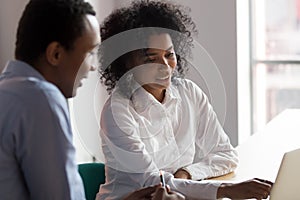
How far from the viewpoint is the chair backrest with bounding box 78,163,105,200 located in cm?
207

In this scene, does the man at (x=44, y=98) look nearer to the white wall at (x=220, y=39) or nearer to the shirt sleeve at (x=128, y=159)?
the shirt sleeve at (x=128, y=159)

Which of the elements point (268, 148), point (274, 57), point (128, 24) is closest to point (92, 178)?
point (128, 24)

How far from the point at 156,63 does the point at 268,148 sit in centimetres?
60

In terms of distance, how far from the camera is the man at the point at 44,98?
112 cm

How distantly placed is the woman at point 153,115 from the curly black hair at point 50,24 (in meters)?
0.67

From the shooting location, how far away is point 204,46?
11.1ft

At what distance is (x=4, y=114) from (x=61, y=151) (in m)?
0.12

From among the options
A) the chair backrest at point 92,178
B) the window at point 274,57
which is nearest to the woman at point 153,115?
the chair backrest at point 92,178

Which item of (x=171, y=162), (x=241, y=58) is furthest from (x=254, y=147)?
(x=241, y=58)

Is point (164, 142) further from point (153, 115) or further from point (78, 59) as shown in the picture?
point (78, 59)

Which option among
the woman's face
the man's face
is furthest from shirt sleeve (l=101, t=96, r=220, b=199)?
the man's face

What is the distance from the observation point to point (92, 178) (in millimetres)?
2072

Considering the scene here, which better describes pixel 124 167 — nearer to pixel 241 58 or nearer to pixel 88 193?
pixel 88 193

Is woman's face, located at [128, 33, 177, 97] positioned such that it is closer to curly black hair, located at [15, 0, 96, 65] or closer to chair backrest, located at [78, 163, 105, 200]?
chair backrest, located at [78, 163, 105, 200]
